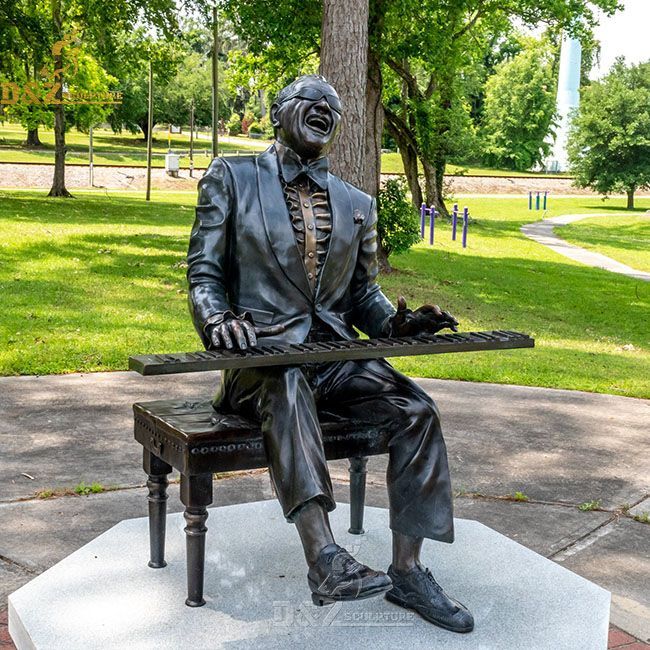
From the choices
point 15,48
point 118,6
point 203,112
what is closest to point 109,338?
point 118,6

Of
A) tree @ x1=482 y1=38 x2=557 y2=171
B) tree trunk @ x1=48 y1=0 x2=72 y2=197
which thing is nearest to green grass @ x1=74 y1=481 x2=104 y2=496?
tree trunk @ x1=48 y1=0 x2=72 y2=197

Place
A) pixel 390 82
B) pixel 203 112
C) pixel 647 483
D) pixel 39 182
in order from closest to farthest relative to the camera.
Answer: pixel 647 483, pixel 390 82, pixel 39 182, pixel 203 112

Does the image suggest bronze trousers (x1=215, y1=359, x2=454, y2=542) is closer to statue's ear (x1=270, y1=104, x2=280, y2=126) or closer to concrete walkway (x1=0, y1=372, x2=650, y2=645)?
concrete walkway (x1=0, y1=372, x2=650, y2=645)

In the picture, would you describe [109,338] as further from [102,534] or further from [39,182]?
[39,182]

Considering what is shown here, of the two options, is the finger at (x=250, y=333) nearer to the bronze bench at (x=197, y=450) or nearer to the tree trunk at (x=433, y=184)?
the bronze bench at (x=197, y=450)

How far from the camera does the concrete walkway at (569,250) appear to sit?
21969mm

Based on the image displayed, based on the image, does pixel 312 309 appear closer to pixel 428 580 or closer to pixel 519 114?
pixel 428 580

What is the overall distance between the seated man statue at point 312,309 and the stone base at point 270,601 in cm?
22

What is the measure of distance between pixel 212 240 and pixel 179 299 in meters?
8.62

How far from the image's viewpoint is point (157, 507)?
4.20 m

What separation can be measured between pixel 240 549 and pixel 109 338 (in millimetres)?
5913

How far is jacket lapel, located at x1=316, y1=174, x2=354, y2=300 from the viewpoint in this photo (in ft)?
13.6

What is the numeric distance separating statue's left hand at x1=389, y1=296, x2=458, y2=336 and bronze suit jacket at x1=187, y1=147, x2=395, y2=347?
0.14 metres

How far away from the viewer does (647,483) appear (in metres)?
6.15
